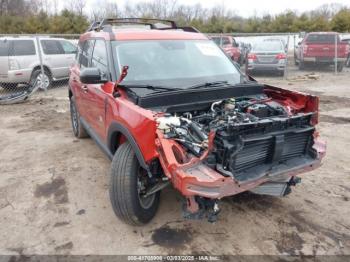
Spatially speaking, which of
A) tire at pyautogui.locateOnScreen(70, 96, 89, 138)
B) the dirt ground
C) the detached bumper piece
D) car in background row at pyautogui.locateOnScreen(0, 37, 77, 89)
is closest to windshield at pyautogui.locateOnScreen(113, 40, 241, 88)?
the detached bumper piece

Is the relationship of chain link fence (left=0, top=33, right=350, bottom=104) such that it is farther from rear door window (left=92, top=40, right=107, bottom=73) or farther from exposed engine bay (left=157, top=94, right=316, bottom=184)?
exposed engine bay (left=157, top=94, right=316, bottom=184)

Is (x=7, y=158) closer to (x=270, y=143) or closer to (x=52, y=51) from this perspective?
(x=270, y=143)

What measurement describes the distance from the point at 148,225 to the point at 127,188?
0.57 metres

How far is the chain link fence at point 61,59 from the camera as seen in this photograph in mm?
11000

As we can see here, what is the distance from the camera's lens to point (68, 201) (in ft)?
13.9

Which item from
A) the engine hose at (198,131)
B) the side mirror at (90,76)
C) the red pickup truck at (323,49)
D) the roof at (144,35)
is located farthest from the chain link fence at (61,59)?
the engine hose at (198,131)

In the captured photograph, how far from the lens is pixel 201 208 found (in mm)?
3121

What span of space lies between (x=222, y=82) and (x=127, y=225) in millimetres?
1954

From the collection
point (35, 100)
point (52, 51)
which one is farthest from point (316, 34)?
point (35, 100)

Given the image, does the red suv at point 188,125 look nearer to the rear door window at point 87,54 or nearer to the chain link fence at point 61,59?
the rear door window at point 87,54

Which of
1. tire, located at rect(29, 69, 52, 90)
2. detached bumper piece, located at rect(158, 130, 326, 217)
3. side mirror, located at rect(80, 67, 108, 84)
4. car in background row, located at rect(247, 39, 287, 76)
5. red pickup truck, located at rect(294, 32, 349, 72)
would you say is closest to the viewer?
detached bumper piece, located at rect(158, 130, 326, 217)

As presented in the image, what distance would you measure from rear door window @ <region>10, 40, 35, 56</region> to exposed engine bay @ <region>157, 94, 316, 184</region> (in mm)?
9138

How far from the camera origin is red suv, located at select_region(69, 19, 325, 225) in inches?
119

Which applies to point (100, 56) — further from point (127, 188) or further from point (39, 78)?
point (39, 78)
